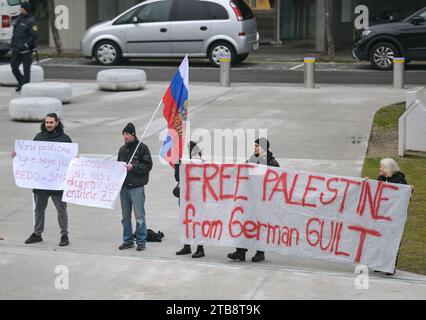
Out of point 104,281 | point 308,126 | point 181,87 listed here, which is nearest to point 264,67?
point 308,126

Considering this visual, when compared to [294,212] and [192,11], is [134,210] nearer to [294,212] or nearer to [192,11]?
[294,212]

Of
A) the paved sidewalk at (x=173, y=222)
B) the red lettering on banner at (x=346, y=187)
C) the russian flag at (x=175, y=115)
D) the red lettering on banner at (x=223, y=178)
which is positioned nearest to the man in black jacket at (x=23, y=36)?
the paved sidewalk at (x=173, y=222)

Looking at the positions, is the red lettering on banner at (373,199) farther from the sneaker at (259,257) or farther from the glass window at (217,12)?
→ the glass window at (217,12)

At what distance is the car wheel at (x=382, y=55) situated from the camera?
24625 millimetres

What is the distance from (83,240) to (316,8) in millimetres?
21369

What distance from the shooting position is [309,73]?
21766 millimetres

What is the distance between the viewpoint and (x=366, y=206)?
9.89 m

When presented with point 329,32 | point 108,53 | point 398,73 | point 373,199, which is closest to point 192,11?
point 108,53

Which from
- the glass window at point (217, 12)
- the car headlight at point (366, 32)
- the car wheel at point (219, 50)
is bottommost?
the car wheel at point (219, 50)

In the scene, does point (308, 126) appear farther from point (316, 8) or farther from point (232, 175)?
point (316, 8)

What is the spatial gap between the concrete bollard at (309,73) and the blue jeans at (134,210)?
11538 mm

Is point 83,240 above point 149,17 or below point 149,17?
below

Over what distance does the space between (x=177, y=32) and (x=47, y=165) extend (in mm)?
15067

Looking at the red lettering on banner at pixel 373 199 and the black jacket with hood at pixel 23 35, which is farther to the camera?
the black jacket with hood at pixel 23 35
